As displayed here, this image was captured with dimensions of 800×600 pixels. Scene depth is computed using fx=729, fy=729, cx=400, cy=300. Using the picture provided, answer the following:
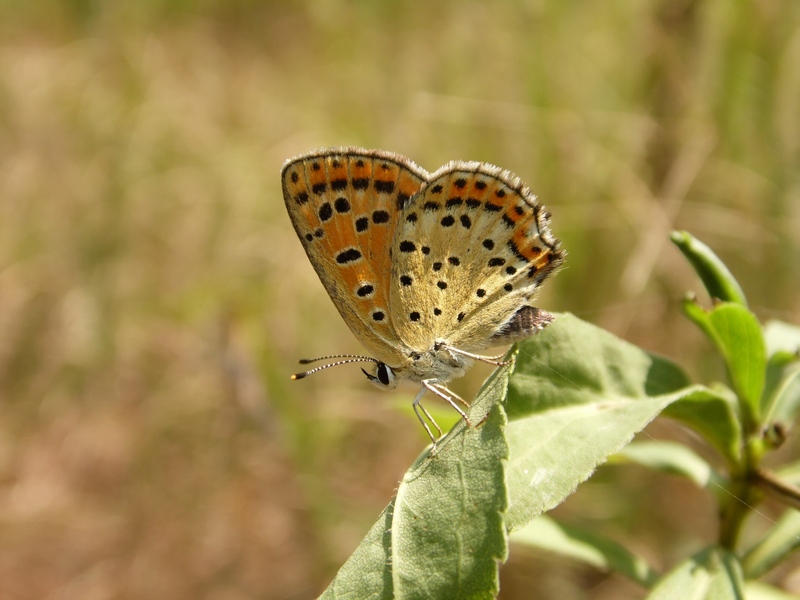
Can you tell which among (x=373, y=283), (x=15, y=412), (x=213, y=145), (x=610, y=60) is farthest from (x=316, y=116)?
(x=373, y=283)

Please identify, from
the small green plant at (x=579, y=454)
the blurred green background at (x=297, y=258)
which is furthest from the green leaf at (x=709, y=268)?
the blurred green background at (x=297, y=258)

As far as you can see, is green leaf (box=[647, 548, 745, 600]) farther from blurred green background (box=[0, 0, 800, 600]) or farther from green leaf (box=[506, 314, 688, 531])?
blurred green background (box=[0, 0, 800, 600])

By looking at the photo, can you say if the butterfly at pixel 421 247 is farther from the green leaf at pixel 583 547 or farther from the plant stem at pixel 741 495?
the plant stem at pixel 741 495

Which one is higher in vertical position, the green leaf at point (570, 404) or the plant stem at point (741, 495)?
the green leaf at point (570, 404)

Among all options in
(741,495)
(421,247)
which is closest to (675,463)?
(741,495)

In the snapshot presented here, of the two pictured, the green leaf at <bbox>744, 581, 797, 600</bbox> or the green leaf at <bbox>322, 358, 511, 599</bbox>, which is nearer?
the green leaf at <bbox>322, 358, 511, 599</bbox>

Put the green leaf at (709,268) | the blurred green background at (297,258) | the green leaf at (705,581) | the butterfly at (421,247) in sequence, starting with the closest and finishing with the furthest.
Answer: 1. the green leaf at (709,268)
2. the green leaf at (705,581)
3. the butterfly at (421,247)
4. the blurred green background at (297,258)

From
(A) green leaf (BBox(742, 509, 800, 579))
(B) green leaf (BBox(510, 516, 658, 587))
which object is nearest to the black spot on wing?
(B) green leaf (BBox(510, 516, 658, 587))
